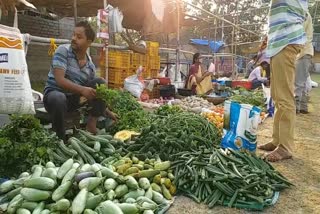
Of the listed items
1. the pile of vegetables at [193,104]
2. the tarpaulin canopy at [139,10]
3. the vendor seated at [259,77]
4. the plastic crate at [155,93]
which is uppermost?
the tarpaulin canopy at [139,10]

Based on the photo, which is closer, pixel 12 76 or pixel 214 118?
pixel 12 76

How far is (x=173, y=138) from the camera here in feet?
11.8

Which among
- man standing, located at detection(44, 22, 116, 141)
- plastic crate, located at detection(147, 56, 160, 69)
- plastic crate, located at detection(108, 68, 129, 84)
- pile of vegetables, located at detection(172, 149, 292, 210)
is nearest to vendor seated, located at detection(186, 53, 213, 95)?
plastic crate, located at detection(147, 56, 160, 69)

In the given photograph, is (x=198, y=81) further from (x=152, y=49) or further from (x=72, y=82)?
(x=72, y=82)

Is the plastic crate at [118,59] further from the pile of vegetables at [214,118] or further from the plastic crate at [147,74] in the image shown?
the pile of vegetables at [214,118]

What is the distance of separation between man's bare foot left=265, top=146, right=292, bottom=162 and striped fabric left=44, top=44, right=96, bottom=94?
2.47m

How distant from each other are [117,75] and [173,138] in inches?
201

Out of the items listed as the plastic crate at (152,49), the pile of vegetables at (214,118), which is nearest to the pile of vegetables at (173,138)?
the pile of vegetables at (214,118)

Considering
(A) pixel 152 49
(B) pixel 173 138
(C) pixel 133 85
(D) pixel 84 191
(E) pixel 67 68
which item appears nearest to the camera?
(D) pixel 84 191

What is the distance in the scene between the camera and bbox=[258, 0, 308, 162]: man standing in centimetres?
400

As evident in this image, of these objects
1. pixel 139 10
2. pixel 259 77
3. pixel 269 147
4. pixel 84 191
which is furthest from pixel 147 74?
pixel 84 191

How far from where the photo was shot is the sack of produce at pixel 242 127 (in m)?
4.08

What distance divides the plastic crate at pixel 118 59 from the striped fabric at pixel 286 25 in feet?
15.7

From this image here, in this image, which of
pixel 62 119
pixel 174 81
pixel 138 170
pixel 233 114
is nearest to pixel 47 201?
pixel 138 170
